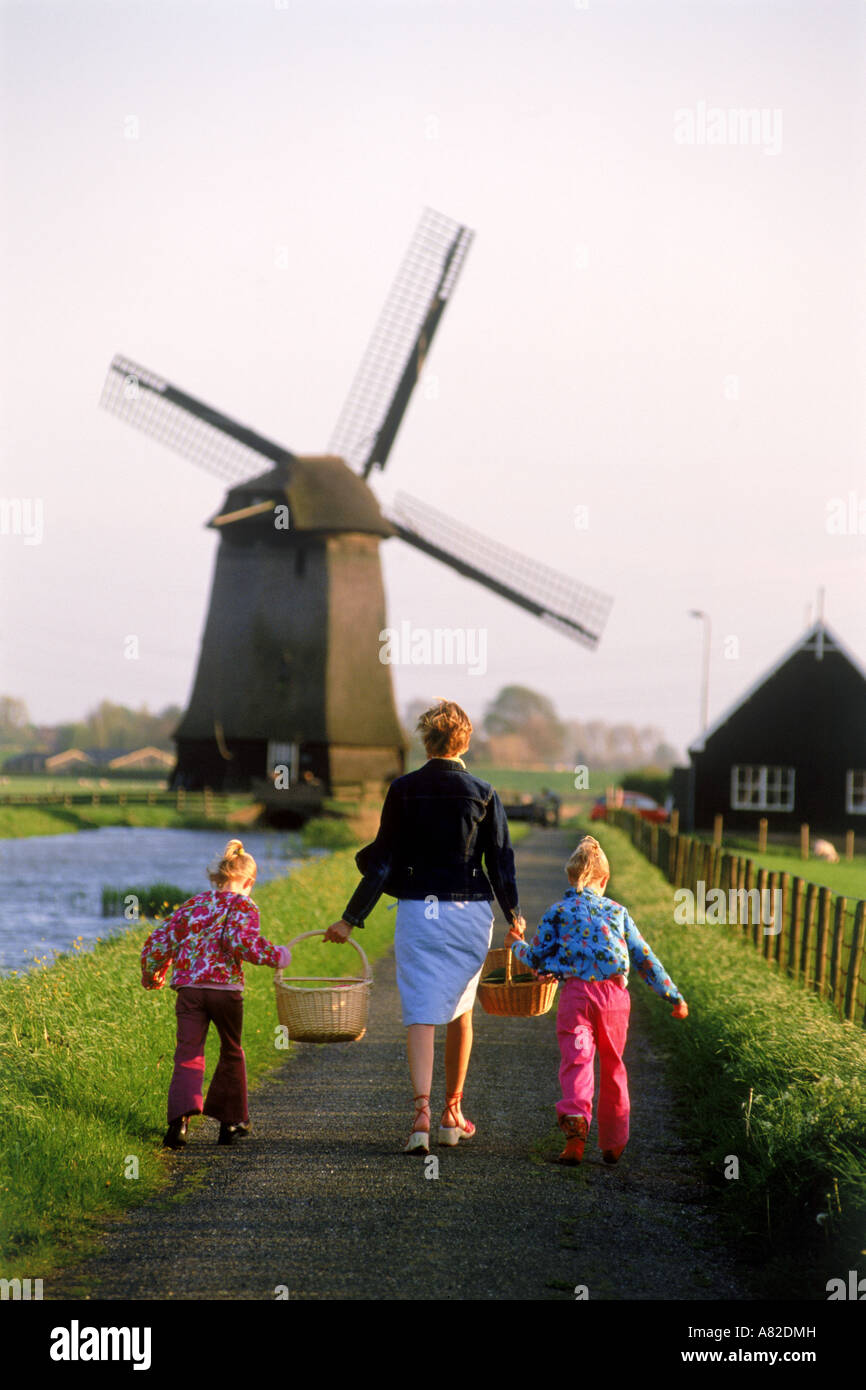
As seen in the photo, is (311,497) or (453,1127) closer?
(453,1127)

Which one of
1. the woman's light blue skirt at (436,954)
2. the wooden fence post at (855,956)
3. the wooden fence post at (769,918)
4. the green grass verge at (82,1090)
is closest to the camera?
the green grass verge at (82,1090)

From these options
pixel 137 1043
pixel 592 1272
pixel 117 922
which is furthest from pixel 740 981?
pixel 117 922

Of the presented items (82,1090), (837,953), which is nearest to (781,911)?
(837,953)

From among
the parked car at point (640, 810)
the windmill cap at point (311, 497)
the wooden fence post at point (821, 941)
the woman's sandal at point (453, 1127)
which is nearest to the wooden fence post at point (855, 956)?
the wooden fence post at point (821, 941)

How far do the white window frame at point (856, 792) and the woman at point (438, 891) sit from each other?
36519mm

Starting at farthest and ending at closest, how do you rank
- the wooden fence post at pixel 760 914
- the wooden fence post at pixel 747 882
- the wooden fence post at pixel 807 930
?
the wooden fence post at pixel 747 882 < the wooden fence post at pixel 760 914 < the wooden fence post at pixel 807 930

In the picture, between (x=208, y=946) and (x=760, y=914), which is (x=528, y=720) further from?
(x=208, y=946)

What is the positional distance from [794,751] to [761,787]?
143 centimetres

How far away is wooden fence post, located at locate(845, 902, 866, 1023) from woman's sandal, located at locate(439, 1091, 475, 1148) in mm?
3077

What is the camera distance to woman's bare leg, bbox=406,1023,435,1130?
6094mm

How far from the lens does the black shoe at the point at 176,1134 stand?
616 centimetres

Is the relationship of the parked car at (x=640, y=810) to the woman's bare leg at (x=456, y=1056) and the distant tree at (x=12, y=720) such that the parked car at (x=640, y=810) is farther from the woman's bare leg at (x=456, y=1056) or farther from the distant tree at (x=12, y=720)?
the distant tree at (x=12, y=720)

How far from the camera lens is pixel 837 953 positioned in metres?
9.25

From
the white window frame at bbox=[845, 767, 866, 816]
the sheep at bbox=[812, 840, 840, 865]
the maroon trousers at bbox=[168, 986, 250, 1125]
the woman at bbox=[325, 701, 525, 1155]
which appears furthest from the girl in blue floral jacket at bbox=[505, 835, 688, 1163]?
the white window frame at bbox=[845, 767, 866, 816]
